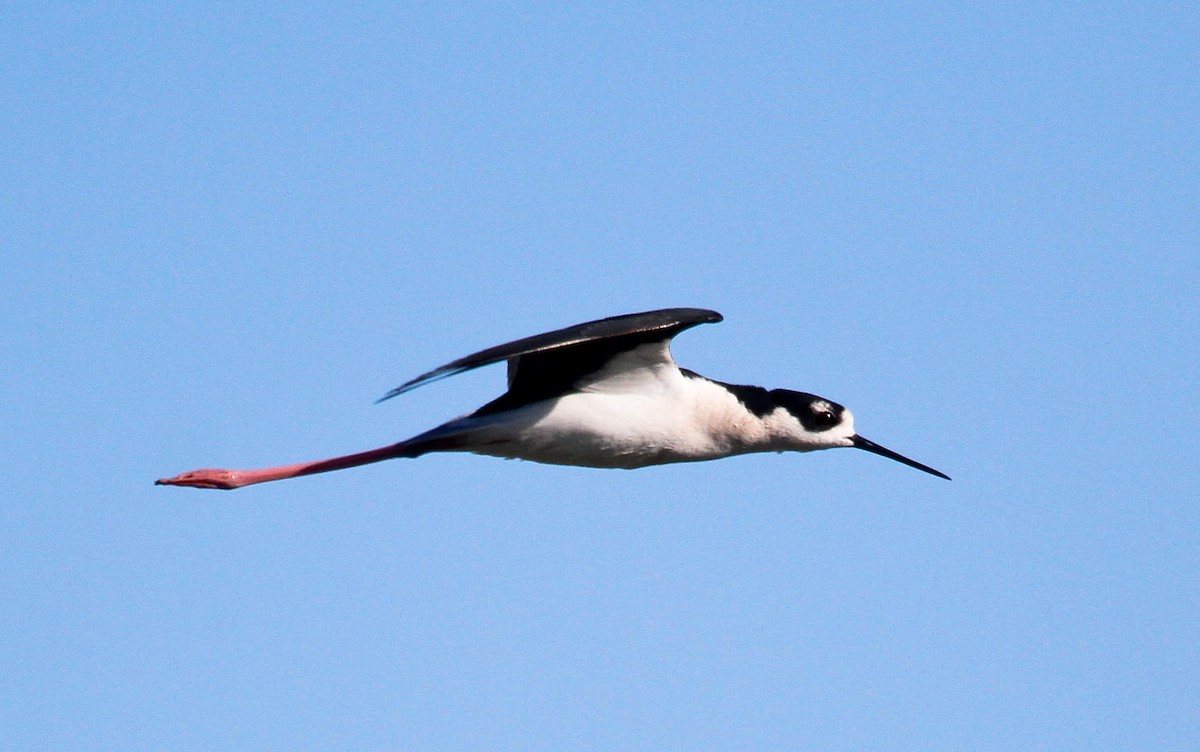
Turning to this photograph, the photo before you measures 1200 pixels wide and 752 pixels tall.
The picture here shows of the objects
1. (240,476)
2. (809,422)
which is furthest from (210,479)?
(809,422)

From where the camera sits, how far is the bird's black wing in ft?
25.4

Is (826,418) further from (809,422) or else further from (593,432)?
(593,432)

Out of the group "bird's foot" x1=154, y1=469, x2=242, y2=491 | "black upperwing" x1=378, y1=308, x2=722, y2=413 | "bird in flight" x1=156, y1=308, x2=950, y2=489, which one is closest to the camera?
"black upperwing" x1=378, y1=308, x2=722, y2=413

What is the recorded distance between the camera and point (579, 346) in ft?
30.8

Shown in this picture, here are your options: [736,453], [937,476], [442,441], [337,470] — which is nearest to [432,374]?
[442,441]

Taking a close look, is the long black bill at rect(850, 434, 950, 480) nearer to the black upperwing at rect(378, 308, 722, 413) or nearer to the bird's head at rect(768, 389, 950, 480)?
the bird's head at rect(768, 389, 950, 480)

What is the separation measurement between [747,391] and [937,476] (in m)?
2.15

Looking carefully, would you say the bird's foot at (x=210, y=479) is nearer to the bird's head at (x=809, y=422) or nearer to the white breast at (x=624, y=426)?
the white breast at (x=624, y=426)

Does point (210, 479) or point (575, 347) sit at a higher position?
point (575, 347)

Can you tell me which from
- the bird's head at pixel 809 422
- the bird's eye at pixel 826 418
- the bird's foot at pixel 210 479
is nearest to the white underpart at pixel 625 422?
the bird's head at pixel 809 422

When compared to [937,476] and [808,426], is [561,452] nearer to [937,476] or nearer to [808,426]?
[808,426]

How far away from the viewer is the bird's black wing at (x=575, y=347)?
305 inches

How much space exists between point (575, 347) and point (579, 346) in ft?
0.18

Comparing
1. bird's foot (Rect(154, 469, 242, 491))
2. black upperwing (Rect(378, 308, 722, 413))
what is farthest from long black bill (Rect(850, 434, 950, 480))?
bird's foot (Rect(154, 469, 242, 491))
